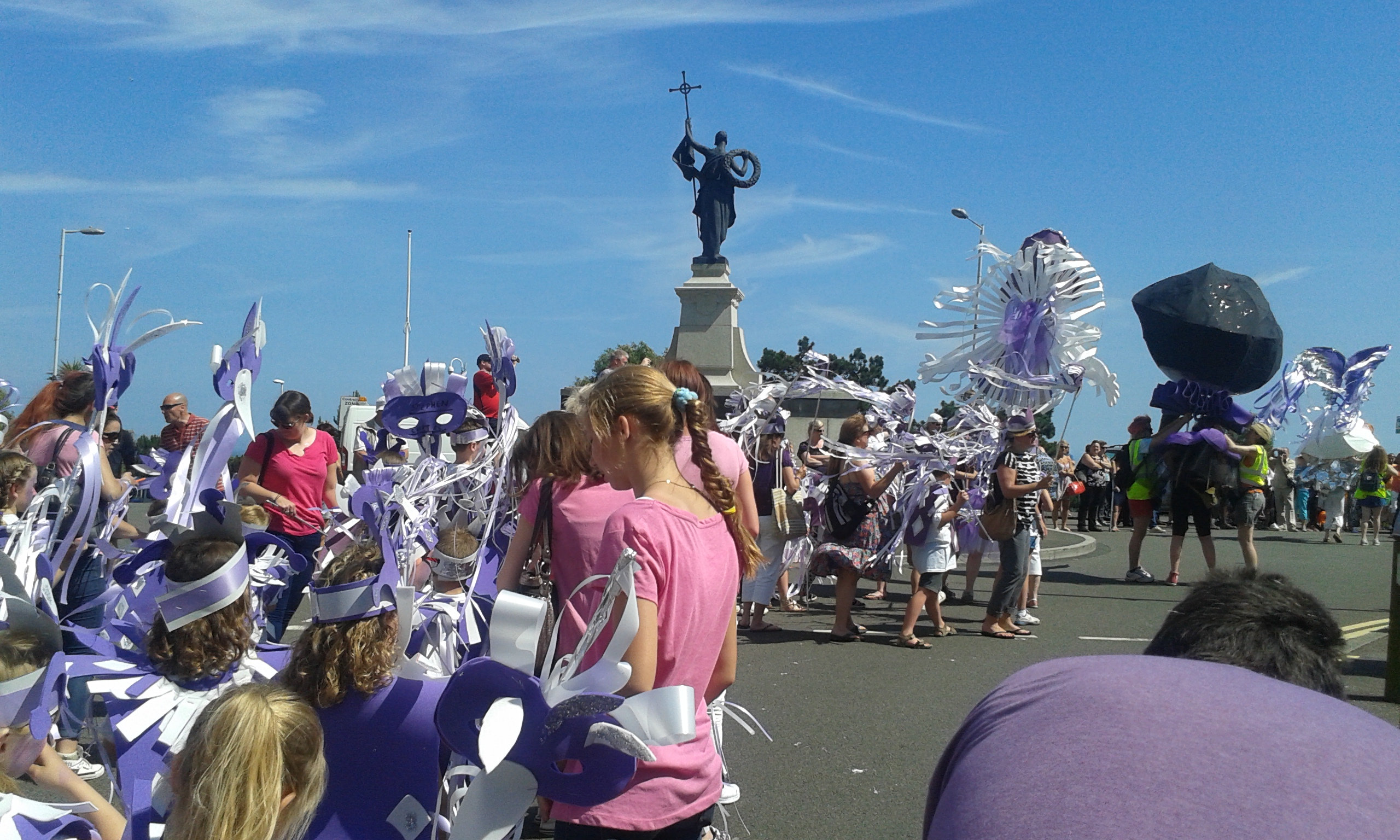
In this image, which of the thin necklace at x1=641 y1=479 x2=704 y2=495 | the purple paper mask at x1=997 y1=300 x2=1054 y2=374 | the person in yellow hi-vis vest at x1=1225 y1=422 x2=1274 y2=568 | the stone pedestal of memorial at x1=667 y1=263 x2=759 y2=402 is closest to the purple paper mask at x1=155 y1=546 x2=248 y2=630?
the thin necklace at x1=641 y1=479 x2=704 y2=495

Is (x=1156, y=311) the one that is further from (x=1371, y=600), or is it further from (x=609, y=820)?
(x=609, y=820)

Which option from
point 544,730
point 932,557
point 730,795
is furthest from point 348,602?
point 932,557

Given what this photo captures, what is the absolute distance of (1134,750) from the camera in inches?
41.7

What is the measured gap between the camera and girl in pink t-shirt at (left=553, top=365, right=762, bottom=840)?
6.85 feet

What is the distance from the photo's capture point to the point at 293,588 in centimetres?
526

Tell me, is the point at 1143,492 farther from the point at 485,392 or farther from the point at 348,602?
the point at 348,602

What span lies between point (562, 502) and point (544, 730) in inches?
52.0

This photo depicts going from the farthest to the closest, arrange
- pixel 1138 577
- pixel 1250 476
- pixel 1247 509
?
pixel 1138 577 → pixel 1250 476 → pixel 1247 509

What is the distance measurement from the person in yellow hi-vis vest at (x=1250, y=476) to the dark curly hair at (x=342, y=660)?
373 inches

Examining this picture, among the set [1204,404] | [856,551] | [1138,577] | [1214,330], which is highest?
[1214,330]

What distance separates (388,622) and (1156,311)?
34.2 feet

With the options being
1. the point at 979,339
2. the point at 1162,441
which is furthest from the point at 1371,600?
the point at 979,339

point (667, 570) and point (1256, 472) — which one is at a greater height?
point (1256, 472)

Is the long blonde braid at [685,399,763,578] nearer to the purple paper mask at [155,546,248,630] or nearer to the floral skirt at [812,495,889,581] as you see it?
the purple paper mask at [155,546,248,630]
